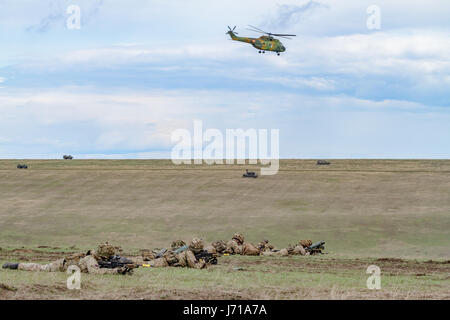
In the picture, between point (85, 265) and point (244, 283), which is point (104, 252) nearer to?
point (85, 265)

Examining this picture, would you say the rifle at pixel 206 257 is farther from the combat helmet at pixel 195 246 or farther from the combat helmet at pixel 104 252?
the combat helmet at pixel 104 252

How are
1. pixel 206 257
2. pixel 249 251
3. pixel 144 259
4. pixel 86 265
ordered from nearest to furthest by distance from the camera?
pixel 86 265 → pixel 206 257 → pixel 144 259 → pixel 249 251

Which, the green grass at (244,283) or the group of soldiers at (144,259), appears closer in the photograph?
the green grass at (244,283)

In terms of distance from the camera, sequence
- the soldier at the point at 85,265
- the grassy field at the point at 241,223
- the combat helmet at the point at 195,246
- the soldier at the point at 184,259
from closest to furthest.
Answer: the grassy field at the point at 241,223 → the soldier at the point at 85,265 → the soldier at the point at 184,259 → the combat helmet at the point at 195,246

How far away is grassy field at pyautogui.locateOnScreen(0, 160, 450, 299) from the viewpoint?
18.6m

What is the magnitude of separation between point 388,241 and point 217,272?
20.1 m

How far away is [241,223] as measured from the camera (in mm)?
46188

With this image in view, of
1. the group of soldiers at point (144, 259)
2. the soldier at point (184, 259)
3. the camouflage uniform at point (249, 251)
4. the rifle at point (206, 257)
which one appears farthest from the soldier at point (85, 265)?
the camouflage uniform at point (249, 251)

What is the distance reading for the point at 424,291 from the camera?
17906 millimetres

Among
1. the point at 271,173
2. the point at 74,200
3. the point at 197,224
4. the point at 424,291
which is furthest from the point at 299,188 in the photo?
the point at 424,291

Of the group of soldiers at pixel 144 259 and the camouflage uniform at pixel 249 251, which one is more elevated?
the group of soldiers at pixel 144 259

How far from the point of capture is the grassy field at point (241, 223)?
18.6 m

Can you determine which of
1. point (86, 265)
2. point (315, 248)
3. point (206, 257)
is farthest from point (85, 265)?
point (315, 248)
